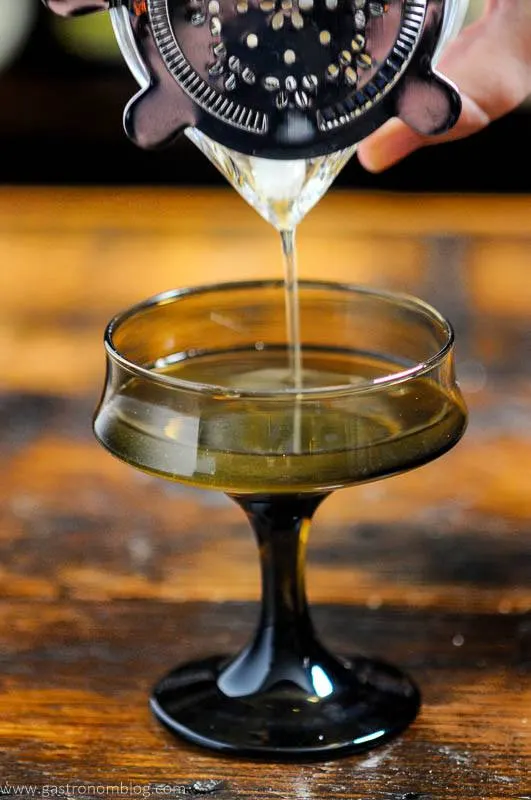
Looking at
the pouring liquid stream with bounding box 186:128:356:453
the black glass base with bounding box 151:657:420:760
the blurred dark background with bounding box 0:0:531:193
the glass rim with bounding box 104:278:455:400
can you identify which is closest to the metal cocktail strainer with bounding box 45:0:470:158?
the pouring liquid stream with bounding box 186:128:356:453

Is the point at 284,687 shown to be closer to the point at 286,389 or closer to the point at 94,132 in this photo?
the point at 286,389

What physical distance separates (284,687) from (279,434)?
0.67ft

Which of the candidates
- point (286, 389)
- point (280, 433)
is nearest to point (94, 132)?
point (286, 389)

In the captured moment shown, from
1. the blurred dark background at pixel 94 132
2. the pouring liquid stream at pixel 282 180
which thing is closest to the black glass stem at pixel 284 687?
the pouring liquid stream at pixel 282 180

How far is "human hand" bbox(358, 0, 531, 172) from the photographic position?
3.05 feet

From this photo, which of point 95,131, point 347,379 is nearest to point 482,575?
point 347,379

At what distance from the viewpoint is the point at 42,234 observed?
1.86 m

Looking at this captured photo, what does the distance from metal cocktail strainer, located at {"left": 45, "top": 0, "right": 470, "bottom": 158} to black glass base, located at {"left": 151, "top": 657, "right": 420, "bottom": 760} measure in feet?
1.14

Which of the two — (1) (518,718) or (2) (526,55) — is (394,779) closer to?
(1) (518,718)

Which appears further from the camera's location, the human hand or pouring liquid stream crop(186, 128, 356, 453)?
the human hand

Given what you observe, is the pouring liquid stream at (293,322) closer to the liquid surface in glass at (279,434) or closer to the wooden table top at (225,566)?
the liquid surface in glass at (279,434)

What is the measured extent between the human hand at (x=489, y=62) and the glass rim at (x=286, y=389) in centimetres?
9

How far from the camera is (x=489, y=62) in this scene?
0.94 metres

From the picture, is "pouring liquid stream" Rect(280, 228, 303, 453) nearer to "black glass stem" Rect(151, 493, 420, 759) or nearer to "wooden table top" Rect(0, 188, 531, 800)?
"black glass stem" Rect(151, 493, 420, 759)
